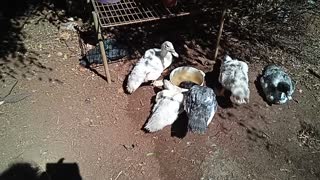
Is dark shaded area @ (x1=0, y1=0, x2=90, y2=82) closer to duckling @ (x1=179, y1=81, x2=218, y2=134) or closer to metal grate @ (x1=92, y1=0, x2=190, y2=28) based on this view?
metal grate @ (x1=92, y1=0, x2=190, y2=28)

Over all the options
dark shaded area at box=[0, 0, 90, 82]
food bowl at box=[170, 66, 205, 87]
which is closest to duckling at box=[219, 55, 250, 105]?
food bowl at box=[170, 66, 205, 87]

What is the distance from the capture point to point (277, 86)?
403 centimetres

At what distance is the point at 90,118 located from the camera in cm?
392

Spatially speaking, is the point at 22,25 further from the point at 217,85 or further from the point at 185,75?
the point at 217,85

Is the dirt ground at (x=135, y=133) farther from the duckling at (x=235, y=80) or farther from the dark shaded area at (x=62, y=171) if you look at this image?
the duckling at (x=235, y=80)

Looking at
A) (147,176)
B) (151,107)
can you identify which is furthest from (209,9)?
(147,176)

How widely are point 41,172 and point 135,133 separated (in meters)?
1.04

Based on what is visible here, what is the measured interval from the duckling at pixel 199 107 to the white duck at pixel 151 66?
21.8 inches

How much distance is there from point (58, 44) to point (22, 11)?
1.08 m

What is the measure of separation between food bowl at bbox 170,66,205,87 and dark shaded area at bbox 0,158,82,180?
1.53 meters

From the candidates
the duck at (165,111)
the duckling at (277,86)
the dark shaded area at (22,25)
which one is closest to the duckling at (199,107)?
the duck at (165,111)

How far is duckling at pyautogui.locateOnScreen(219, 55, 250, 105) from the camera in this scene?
12.0 ft

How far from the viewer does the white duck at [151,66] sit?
13.2 feet

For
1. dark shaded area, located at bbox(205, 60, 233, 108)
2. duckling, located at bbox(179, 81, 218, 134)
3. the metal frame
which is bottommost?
dark shaded area, located at bbox(205, 60, 233, 108)
